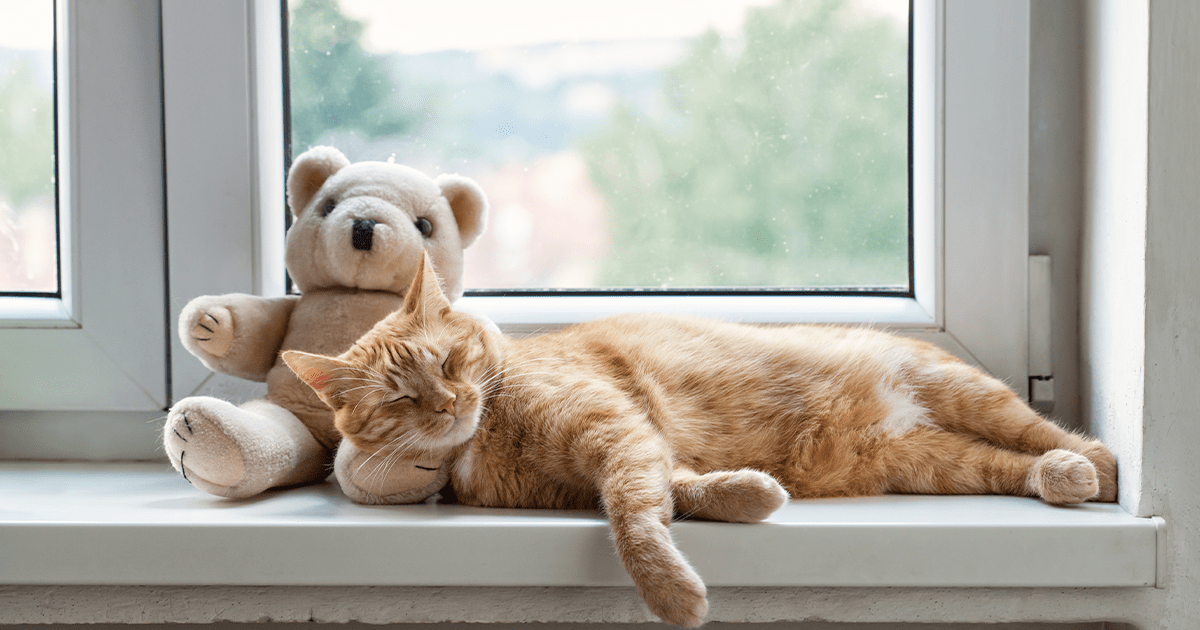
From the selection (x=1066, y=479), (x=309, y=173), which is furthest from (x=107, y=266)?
(x=1066, y=479)

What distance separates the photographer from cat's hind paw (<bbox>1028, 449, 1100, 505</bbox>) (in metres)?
0.77

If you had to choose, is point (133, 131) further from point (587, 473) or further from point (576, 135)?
point (587, 473)

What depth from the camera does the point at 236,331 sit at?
0.91m

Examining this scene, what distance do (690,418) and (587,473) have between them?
0.55ft

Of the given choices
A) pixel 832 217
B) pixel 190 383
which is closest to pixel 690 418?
pixel 832 217

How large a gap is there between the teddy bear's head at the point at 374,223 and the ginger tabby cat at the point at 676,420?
0.10 m

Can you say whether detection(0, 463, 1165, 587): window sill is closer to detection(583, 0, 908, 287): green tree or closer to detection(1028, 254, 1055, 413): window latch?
detection(1028, 254, 1055, 413): window latch

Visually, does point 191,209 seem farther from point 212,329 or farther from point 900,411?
point 900,411

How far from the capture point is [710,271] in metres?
1.16

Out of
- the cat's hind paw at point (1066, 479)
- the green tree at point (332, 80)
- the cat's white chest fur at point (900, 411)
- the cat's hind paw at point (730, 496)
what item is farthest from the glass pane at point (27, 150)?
the cat's hind paw at point (1066, 479)

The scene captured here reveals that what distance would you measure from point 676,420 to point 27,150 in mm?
1063

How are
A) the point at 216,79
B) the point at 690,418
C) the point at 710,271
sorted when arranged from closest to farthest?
1. the point at 690,418
2. the point at 216,79
3. the point at 710,271

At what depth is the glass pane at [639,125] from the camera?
111 cm

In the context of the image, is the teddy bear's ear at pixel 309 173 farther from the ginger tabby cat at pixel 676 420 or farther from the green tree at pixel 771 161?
the green tree at pixel 771 161
